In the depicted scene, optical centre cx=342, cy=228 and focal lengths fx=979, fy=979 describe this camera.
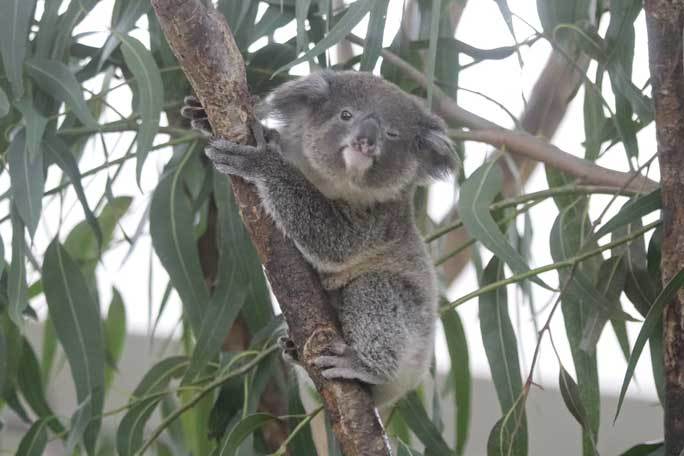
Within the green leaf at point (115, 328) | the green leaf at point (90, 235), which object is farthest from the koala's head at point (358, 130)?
the green leaf at point (115, 328)

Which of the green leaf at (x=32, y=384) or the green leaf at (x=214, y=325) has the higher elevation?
the green leaf at (x=214, y=325)

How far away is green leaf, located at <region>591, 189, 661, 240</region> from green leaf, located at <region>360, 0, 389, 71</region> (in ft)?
2.22

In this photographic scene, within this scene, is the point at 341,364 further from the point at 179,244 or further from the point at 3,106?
the point at 3,106

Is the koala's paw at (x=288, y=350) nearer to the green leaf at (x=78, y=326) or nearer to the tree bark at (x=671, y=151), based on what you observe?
the green leaf at (x=78, y=326)

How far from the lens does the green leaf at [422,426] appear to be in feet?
8.42

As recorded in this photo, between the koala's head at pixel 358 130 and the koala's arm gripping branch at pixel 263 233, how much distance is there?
0.38 m

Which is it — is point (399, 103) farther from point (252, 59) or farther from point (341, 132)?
point (252, 59)

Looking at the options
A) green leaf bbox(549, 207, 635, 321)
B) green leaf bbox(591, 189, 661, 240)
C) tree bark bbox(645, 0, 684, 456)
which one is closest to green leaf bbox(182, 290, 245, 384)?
green leaf bbox(549, 207, 635, 321)

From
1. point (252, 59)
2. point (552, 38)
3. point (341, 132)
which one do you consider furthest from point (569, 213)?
point (252, 59)

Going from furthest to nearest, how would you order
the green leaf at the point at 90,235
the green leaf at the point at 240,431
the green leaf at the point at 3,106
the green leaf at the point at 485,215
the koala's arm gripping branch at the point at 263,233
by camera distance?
the green leaf at the point at 90,235 → the green leaf at the point at 240,431 → the green leaf at the point at 3,106 → the green leaf at the point at 485,215 → the koala's arm gripping branch at the point at 263,233

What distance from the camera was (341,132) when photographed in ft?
8.09

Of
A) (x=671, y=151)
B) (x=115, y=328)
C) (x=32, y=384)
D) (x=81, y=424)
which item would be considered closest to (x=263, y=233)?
(x=671, y=151)

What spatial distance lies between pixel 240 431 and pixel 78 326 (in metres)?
0.61

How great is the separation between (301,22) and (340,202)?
0.54m
